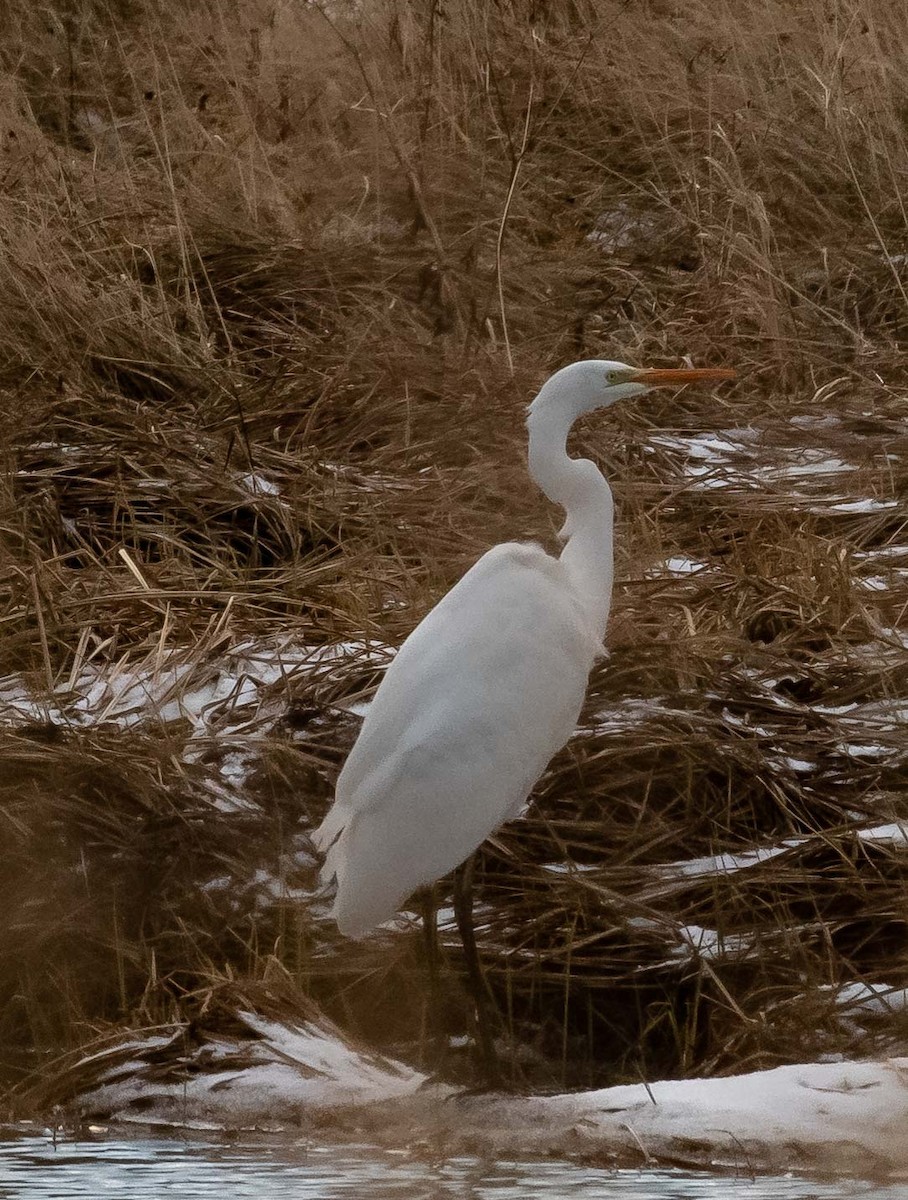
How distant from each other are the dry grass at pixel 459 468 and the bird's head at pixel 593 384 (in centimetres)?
74

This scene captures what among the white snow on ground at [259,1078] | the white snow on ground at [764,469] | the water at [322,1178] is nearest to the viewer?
the water at [322,1178]

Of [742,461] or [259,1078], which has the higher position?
[742,461]

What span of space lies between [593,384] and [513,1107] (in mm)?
1486

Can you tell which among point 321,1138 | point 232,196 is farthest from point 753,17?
point 321,1138

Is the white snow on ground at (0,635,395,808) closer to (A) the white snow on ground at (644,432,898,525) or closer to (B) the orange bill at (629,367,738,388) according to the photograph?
(B) the orange bill at (629,367,738,388)

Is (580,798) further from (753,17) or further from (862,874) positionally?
(753,17)

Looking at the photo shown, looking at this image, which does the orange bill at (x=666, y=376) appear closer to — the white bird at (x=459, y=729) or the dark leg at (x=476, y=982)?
the white bird at (x=459, y=729)

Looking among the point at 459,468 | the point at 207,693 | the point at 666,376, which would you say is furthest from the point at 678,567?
the point at 207,693

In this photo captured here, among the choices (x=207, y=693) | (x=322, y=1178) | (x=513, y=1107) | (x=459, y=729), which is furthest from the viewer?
(x=207, y=693)

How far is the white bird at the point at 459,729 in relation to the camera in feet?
11.4

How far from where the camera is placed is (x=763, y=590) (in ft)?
15.5

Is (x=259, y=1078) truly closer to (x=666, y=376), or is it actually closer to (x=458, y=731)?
(x=458, y=731)

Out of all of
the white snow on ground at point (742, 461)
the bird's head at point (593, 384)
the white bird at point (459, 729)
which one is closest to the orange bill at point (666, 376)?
the bird's head at point (593, 384)

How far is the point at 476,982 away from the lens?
356 cm
